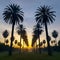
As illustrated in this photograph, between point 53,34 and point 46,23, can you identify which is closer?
point 46,23

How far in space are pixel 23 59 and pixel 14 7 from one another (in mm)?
25276

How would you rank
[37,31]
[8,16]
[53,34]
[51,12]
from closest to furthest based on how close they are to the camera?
[8,16] < [51,12] < [37,31] < [53,34]

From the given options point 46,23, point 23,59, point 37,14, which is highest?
point 37,14

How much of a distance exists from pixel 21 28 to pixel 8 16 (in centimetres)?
3928

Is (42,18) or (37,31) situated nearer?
(42,18)

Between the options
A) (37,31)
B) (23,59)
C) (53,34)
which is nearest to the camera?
(23,59)

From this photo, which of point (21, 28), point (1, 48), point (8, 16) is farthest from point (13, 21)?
point (1, 48)

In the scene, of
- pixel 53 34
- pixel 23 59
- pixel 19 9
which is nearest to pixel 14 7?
pixel 19 9

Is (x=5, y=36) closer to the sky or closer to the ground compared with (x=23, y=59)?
closer to the sky

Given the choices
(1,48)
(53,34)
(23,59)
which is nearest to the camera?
(23,59)

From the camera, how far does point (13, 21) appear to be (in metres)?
63.8

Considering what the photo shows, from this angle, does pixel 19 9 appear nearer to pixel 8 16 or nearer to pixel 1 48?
pixel 8 16

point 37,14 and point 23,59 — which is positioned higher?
point 37,14

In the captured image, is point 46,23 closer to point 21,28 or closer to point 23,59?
point 23,59
